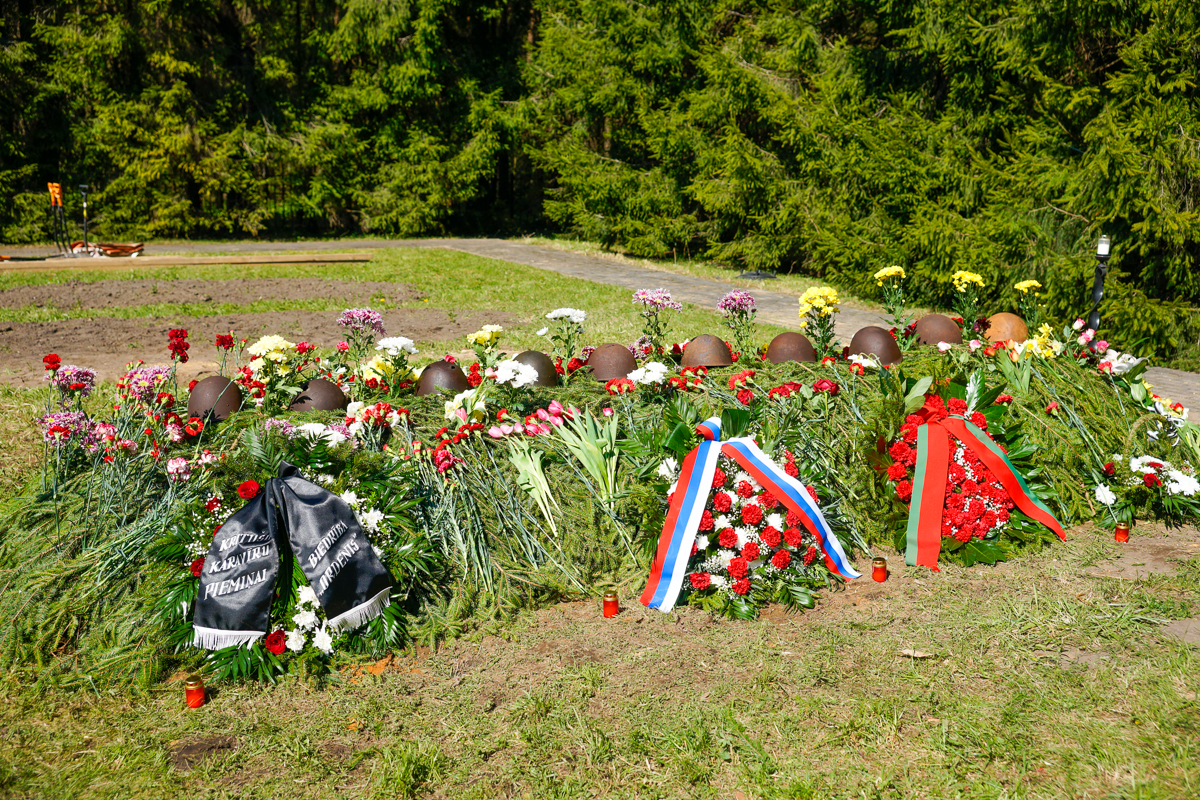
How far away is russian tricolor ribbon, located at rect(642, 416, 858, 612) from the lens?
3.39 metres

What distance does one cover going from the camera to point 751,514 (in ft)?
11.2

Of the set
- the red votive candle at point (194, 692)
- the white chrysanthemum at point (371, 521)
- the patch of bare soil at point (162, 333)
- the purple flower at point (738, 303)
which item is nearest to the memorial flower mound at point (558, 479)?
the white chrysanthemum at point (371, 521)

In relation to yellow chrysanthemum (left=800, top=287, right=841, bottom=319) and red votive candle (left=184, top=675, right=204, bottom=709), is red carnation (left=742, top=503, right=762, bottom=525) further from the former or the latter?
red votive candle (left=184, top=675, right=204, bottom=709)

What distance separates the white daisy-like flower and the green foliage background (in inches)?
198

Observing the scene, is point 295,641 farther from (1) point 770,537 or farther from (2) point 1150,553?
(2) point 1150,553

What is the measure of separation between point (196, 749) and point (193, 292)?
975 centimetres

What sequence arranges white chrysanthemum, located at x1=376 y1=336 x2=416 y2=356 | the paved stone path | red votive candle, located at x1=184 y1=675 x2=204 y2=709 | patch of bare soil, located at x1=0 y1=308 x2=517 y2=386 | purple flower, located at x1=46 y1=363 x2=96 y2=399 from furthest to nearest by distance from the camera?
the paved stone path → patch of bare soil, located at x1=0 y1=308 x2=517 y2=386 → white chrysanthemum, located at x1=376 y1=336 x2=416 y2=356 → purple flower, located at x1=46 y1=363 x2=96 y2=399 → red votive candle, located at x1=184 y1=675 x2=204 y2=709

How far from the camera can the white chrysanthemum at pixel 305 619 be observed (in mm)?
2977

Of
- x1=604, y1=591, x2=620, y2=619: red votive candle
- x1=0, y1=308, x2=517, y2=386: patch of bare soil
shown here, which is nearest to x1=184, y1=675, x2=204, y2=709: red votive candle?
x1=604, y1=591, x2=620, y2=619: red votive candle

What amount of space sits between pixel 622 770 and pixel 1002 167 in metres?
9.21

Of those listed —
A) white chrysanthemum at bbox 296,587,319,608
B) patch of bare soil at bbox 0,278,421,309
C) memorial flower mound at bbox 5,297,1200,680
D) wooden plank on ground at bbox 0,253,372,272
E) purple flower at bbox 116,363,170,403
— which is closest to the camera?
white chrysanthemum at bbox 296,587,319,608

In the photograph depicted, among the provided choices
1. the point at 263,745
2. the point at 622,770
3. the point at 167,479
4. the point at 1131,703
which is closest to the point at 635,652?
the point at 622,770

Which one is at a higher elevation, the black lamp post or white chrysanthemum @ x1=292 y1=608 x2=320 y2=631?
the black lamp post

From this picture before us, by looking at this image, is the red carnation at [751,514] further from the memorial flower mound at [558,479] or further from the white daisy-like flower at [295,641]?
the white daisy-like flower at [295,641]
